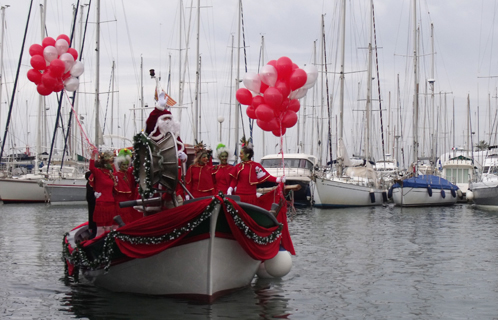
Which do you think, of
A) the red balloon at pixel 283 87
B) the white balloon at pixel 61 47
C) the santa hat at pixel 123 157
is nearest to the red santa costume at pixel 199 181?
the santa hat at pixel 123 157

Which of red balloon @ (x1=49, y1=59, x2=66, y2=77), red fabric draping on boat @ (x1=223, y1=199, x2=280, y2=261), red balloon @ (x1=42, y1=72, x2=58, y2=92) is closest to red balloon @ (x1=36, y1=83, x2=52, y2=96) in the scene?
red balloon @ (x1=42, y1=72, x2=58, y2=92)

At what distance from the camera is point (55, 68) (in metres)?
14.8

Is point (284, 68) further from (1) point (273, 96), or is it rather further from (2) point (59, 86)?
(2) point (59, 86)

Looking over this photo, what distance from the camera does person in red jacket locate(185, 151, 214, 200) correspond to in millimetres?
11830

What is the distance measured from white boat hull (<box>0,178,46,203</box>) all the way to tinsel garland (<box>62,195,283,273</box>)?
2782 centimetres

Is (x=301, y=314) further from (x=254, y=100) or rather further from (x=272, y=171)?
(x=272, y=171)

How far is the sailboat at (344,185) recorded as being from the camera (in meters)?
33.8

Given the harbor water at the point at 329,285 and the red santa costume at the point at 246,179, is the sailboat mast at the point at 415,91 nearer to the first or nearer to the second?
the harbor water at the point at 329,285

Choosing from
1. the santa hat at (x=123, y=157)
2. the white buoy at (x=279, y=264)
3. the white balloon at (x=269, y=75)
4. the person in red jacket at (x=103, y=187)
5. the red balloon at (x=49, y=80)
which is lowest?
the white buoy at (x=279, y=264)

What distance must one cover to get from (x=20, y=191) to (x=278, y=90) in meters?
28.4

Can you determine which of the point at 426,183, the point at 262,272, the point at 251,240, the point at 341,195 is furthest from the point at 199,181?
the point at 426,183

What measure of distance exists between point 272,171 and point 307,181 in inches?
79.1


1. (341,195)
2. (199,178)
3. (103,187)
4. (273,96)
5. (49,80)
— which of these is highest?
(49,80)

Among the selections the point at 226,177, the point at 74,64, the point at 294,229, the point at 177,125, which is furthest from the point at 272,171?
the point at 177,125
